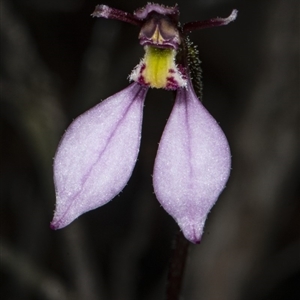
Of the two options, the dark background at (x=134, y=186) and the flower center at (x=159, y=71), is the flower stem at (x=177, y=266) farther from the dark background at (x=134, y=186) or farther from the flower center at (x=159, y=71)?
the dark background at (x=134, y=186)

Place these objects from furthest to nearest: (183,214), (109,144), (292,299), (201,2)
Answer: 1. (201,2)
2. (292,299)
3. (109,144)
4. (183,214)

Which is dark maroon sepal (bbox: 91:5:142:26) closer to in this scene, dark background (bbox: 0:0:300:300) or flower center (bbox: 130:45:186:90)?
flower center (bbox: 130:45:186:90)

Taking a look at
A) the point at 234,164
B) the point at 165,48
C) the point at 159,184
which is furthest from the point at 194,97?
the point at 234,164

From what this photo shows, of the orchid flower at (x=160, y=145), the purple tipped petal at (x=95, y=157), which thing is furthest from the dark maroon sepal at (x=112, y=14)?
the purple tipped petal at (x=95, y=157)

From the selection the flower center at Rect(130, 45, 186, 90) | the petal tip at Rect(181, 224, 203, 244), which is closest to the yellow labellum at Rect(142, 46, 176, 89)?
the flower center at Rect(130, 45, 186, 90)

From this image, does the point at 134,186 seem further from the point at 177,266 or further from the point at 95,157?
the point at 95,157

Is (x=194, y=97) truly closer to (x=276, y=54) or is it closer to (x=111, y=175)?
(x=111, y=175)

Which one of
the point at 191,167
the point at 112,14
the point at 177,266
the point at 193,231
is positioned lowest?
the point at 177,266

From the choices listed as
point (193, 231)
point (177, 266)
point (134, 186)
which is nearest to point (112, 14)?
point (193, 231)
